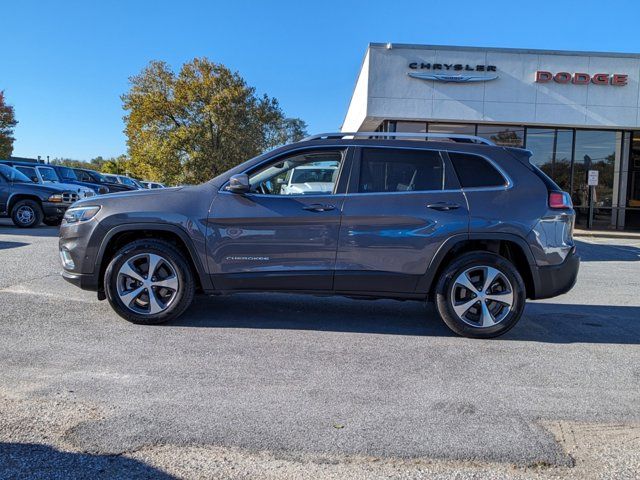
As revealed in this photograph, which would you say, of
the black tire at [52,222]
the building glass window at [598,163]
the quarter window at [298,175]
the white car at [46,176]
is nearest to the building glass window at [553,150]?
the building glass window at [598,163]

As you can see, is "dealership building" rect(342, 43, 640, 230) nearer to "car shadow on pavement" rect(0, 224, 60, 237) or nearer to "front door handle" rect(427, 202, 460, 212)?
"car shadow on pavement" rect(0, 224, 60, 237)

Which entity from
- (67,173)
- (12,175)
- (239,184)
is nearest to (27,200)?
(12,175)

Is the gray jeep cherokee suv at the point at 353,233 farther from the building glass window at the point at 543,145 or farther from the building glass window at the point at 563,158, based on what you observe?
the building glass window at the point at 563,158

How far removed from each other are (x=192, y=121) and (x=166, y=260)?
105ft

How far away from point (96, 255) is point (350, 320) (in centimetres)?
265

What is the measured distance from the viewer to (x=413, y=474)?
8.96 ft

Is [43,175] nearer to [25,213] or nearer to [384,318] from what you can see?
[25,213]

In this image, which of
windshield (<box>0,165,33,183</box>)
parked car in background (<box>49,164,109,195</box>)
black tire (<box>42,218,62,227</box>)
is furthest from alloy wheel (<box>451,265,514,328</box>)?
parked car in background (<box>49,164,109,195</box>)

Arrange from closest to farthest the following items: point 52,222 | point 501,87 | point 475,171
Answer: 1. point 475,171
2. point 52,222
3. point 501,87

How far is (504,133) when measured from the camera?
773 inches

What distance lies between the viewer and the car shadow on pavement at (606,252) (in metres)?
12.1

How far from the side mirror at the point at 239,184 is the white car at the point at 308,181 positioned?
0.39 metres

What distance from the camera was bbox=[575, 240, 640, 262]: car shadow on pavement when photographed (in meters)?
12.1

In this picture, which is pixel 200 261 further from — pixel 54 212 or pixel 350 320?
pixel 54 212
